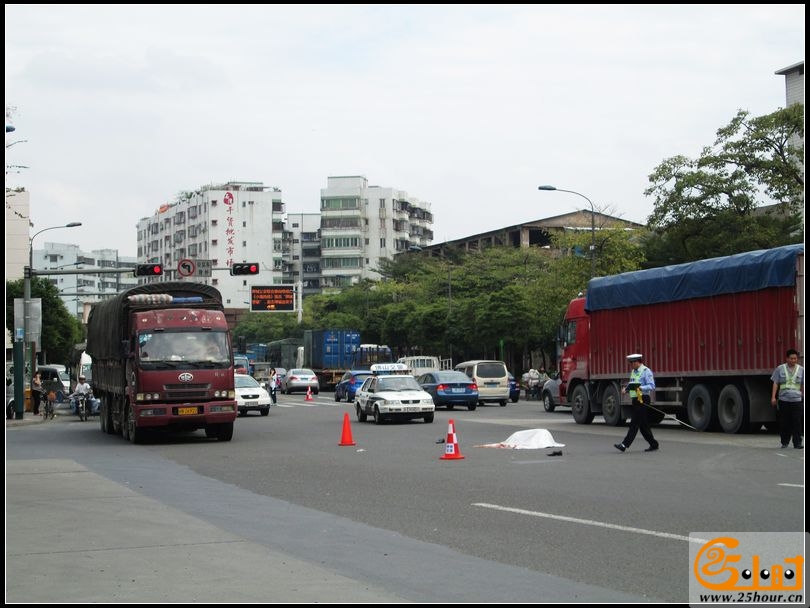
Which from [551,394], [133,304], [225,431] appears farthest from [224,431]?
[551,394]

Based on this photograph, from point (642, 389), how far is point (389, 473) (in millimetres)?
6323

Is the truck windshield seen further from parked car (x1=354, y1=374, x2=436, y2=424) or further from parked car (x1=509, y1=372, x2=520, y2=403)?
parked car (x1=509, y1=372, x2=520, y2=403)

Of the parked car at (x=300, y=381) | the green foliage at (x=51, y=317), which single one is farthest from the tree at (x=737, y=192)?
the green foliage at (x=51, y=317)

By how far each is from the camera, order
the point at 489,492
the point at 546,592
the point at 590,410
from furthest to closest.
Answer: the point at 590,410 < the point at 489,492 < the point at 546,592

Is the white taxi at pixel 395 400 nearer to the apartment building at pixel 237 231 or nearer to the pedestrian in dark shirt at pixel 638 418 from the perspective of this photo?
the pedestrian in dark shirt at pixel 638 418

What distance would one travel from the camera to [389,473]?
58.9 feet

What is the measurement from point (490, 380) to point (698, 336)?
20993 mm

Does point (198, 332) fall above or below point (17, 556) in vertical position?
above

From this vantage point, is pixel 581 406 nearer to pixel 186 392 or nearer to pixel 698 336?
pixel 698 336

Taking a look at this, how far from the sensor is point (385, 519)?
1254 cm

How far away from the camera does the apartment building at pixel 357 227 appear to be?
146500 millimetres

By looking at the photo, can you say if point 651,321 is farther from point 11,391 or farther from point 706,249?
point 11,391

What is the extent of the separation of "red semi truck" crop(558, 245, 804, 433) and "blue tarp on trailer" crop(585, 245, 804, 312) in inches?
0.9

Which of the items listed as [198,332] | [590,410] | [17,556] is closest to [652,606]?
[17,556]
